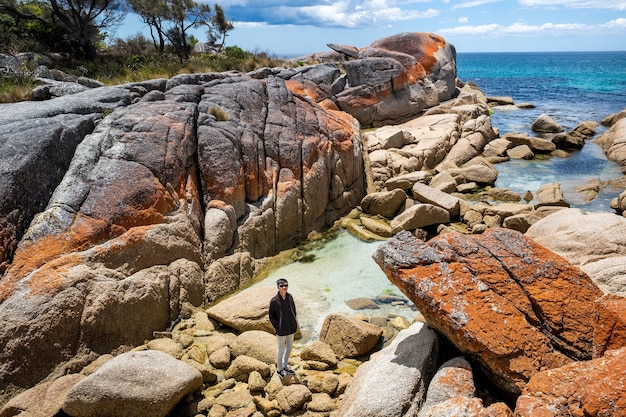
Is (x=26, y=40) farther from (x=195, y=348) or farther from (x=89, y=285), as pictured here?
(x=195, y=348)

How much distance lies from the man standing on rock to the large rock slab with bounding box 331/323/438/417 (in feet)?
5.41

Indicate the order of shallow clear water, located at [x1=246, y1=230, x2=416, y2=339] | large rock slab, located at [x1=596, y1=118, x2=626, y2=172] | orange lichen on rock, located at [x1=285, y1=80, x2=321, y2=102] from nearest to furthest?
shallow clear water, located at [x1=246, y1=230, x2=416, y2=339], orange lichen on rock, located at [x1=285, y1=80, x2=321, y2=102], large rock slab, located at [x1=596, y1=118, x2=626, y2=172]

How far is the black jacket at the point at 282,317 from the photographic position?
29.2 ft

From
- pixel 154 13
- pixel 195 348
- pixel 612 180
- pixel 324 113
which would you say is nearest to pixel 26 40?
pixel 154 13

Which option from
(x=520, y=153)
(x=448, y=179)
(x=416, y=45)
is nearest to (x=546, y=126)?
(x=520, y=153)

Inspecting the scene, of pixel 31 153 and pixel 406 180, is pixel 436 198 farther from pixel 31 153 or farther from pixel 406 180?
pixel 31 153

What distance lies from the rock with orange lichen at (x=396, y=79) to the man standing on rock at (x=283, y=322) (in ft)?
74.9

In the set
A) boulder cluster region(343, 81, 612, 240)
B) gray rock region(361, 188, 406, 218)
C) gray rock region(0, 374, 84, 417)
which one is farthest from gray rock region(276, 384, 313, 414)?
gray rock region(361, 188, 406, 218)

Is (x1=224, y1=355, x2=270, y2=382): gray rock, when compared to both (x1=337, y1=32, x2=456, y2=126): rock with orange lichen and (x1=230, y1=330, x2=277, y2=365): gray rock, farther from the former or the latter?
(x1=337, y1=32, x2=456, y2=126): rock with orange lichen

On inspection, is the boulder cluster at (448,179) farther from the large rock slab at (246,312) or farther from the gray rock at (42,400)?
the gray rock at (42,400)

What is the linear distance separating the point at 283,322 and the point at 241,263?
548 centimetres

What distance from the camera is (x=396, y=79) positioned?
31453 mm

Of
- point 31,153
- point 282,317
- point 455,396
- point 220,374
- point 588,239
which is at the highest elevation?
point 31,153

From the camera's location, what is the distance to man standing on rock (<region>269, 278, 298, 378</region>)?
8.91 metres
